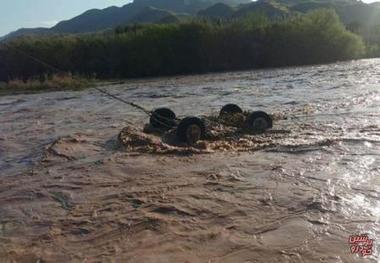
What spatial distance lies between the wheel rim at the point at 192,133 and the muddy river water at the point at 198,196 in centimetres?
69

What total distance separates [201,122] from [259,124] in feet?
5.76

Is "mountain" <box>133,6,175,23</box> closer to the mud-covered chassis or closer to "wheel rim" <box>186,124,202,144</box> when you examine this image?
the mud-covered chassis

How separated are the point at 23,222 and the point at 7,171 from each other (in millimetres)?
3653

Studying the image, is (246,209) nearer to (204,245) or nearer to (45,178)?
(204,245)

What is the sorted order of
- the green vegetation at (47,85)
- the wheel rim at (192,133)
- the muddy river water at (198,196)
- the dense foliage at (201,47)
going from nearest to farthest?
1. the muddy river water at (198,196)
2. the wheel rim at (192,133)
3. the green vegetation at (47,85)
4. the dense foliage at (201,47)

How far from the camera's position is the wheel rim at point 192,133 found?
12.3 metres

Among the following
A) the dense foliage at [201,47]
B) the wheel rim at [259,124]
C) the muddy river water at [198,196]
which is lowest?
the muddy river water at [198,196]

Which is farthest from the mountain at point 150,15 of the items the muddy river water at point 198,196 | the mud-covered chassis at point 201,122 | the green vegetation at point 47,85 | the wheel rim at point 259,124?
the wheel rim at point 259,124

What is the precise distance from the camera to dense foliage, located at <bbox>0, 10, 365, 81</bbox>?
150 feet

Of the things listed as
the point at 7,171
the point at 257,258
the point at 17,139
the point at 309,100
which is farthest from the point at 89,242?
the point at 309,100

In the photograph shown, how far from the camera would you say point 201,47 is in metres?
47.2

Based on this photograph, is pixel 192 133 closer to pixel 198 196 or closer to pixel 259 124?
pixel 259 124

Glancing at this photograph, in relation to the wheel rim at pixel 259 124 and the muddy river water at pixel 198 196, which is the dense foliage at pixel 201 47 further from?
the wheel rim at pixel 259 124

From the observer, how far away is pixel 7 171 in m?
11.3
